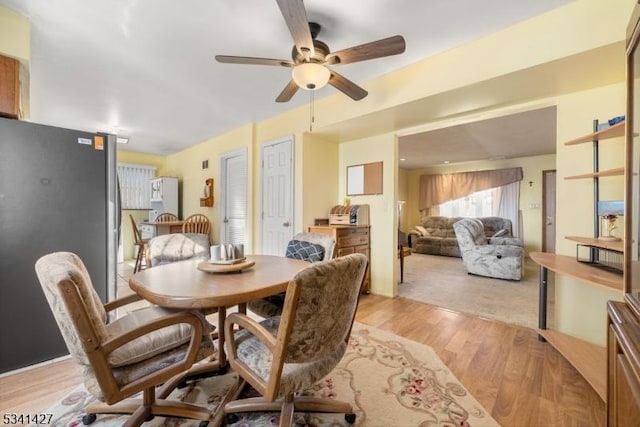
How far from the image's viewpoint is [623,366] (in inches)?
32.0

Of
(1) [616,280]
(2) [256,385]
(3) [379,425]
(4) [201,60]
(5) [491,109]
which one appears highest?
(4) [201,60]

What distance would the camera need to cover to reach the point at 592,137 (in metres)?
1.85

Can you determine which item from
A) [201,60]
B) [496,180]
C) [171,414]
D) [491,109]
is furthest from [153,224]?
[496,180]

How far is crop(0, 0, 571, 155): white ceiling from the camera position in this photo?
1736 millimetres

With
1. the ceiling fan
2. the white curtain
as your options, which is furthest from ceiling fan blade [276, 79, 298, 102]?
the white curtain

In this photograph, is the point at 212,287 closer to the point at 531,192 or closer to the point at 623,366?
the point at 623,366

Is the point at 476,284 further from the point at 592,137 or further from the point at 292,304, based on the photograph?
the point at 292,304

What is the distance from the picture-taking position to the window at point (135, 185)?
5.80 m

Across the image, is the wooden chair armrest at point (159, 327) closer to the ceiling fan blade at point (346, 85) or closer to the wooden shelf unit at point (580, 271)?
the ceiling fan blade at point (346, 85)

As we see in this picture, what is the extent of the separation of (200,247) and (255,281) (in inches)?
46.8

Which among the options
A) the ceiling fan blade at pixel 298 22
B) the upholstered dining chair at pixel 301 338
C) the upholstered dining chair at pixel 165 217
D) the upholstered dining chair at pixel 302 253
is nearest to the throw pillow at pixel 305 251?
the upholstered dining chair at pixel 302 253

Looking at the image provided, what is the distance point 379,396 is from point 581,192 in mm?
2228

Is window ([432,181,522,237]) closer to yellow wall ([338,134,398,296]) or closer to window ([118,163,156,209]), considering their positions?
yellow wall ([338,134,398,296])

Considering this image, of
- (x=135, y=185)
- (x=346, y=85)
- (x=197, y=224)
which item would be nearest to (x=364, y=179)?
(x=346, y=85)
